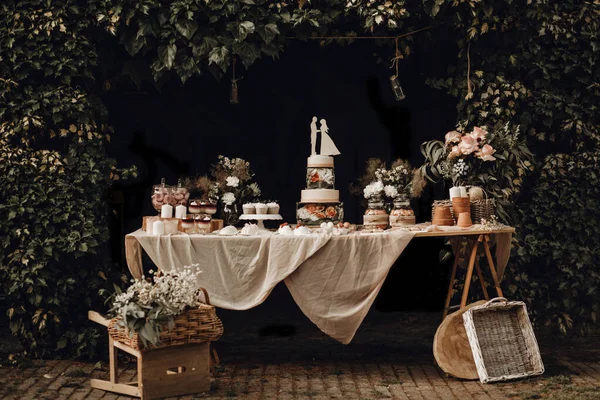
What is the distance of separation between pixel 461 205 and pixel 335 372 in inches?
66.5

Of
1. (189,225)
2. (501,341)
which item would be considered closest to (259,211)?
(189,225)

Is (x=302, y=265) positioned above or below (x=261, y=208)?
below

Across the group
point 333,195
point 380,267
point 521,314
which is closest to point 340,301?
point 380,267

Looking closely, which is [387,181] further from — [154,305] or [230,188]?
[154,305]

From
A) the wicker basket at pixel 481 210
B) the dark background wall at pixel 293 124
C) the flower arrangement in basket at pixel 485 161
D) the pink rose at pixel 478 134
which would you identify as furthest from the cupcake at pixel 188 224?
the pink rose at pixel 478 134

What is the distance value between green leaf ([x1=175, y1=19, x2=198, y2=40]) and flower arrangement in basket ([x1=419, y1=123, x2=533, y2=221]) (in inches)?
88.9

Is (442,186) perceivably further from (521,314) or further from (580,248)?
(521,314)

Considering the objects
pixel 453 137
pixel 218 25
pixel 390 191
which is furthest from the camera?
pixel 390 191

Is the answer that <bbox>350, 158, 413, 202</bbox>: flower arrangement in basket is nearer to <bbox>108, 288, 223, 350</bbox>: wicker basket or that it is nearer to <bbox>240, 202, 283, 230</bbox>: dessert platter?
<bbox>240, 202, 283, 230</bbox>: dessert platter

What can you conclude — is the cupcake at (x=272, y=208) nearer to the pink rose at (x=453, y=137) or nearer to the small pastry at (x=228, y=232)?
the small pastry at (x=228, y=232)

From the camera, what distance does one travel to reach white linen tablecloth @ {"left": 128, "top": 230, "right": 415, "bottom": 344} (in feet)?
19.4

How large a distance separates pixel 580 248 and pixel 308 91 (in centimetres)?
323

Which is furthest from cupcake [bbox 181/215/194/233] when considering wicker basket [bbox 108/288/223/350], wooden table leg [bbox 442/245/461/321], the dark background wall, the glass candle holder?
wooden table leg [bbox 442/245/461/321]

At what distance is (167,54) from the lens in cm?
650
